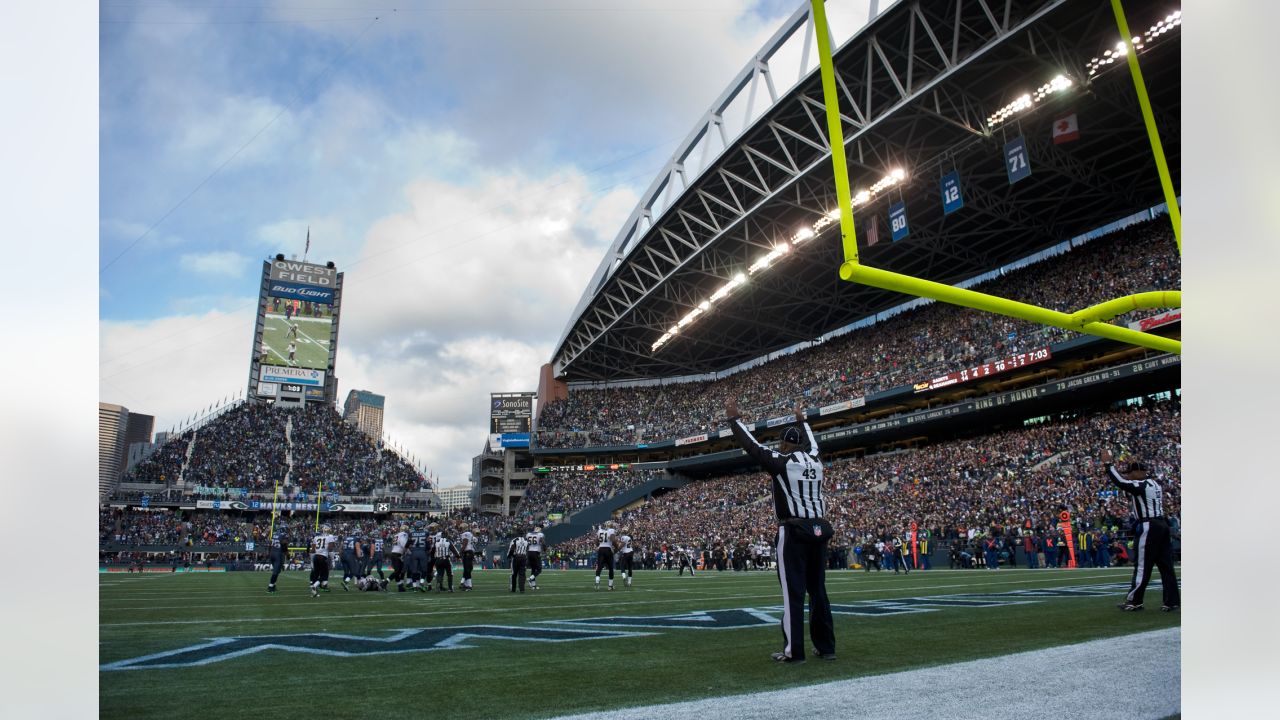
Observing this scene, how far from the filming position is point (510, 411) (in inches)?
2672

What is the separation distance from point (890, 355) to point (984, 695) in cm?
3629

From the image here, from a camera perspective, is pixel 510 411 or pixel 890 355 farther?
pixel 510 411

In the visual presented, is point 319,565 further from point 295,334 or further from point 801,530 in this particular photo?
point 295,334

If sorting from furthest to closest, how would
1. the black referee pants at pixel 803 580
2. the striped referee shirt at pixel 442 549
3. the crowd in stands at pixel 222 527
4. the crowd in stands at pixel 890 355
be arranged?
the crowd in stands at pixel 222 527
the crowd in stands at pixel 890 355
the striped referee shirt at pixel 442 549
the black referee pants at pixel 803 580

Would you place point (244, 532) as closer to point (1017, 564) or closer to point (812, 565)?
point (1017, 564)

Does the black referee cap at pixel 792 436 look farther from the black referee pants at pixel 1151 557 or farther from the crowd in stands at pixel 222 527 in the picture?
the crowd in stands at pixel 222 527

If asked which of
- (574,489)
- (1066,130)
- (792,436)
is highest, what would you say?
(1066,130)

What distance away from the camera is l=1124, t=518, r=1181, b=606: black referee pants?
22.7ft

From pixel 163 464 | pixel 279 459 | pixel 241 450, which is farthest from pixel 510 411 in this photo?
pixel 163 464

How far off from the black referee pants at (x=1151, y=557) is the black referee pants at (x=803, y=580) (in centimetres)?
399

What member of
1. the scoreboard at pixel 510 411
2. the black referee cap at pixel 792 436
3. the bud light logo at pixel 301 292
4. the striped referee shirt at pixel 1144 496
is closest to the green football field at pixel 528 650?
the striped referee shirt at pixel 1144 496

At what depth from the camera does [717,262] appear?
33.8 meters

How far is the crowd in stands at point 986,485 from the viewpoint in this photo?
869 inches
